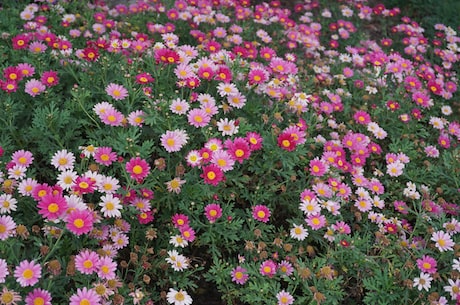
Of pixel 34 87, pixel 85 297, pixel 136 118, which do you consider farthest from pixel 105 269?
pixel 34 87

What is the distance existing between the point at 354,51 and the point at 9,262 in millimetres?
3623

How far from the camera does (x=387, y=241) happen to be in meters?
2.86

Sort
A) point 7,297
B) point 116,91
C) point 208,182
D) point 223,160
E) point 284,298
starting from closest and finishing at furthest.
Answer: point 7,297 < point 284,298 < point 208,182 < point 223,160 < point 116,91

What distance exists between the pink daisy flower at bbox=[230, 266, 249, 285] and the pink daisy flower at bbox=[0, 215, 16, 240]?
1.15m

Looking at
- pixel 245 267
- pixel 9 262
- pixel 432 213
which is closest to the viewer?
pixel 9 262

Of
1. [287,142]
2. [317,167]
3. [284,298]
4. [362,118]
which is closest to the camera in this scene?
[284,298]

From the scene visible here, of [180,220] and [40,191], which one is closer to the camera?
[40,191]

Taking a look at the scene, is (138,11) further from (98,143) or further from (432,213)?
(432,213)

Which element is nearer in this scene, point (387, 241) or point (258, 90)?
point (387, 241)

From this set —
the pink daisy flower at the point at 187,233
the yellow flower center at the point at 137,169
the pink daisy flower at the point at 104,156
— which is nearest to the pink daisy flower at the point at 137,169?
the yellow flower center at the point at 137,169

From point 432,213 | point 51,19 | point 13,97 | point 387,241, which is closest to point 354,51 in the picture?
point 432,213

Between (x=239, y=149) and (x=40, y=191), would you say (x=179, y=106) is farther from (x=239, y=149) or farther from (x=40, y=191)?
(x=40, y=191)

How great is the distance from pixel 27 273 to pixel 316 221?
1.62m

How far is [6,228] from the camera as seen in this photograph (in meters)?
2.26
